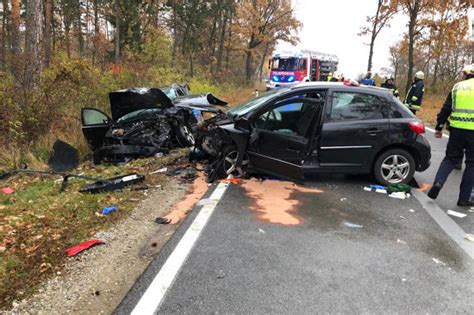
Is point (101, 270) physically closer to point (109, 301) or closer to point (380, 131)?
point (109, 301)

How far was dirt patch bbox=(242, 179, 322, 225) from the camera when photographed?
476 cm

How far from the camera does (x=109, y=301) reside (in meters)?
2.97

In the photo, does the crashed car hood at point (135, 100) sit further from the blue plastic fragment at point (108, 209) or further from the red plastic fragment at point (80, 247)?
the red plastic fragment at point (80, 247)

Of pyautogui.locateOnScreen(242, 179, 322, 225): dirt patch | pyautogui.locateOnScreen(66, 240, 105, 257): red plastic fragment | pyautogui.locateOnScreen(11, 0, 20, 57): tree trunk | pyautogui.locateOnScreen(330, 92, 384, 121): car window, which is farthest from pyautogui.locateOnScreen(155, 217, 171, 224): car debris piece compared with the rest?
pyautogui.locateOnScreen(11, 0, 20, 57): tree trunk

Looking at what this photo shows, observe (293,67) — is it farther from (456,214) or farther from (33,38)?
(456,214)

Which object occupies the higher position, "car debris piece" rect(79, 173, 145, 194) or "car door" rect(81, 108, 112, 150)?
"car door" rect(81, 108, 112, 150)

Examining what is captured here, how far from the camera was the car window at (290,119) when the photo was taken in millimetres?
5906

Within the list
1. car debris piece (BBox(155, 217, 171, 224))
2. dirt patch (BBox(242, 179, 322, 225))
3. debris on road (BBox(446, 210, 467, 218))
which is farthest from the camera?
debris on road (BBox(446, 210, 467, 218))

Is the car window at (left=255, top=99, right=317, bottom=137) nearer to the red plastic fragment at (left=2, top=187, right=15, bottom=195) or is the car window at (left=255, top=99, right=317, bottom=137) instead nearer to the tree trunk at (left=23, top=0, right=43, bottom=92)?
the red plastic fragment at (left=2, top=187, right=15, bottom=195)

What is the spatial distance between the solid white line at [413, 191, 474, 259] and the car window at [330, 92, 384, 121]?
144cm

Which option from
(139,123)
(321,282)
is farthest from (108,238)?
(139,123)

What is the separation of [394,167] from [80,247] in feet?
15.8

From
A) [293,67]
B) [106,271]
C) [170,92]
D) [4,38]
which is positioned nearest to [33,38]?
[170,92]

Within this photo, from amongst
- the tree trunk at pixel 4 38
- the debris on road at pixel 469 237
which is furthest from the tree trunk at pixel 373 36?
the debris on road at pixel 469 237
